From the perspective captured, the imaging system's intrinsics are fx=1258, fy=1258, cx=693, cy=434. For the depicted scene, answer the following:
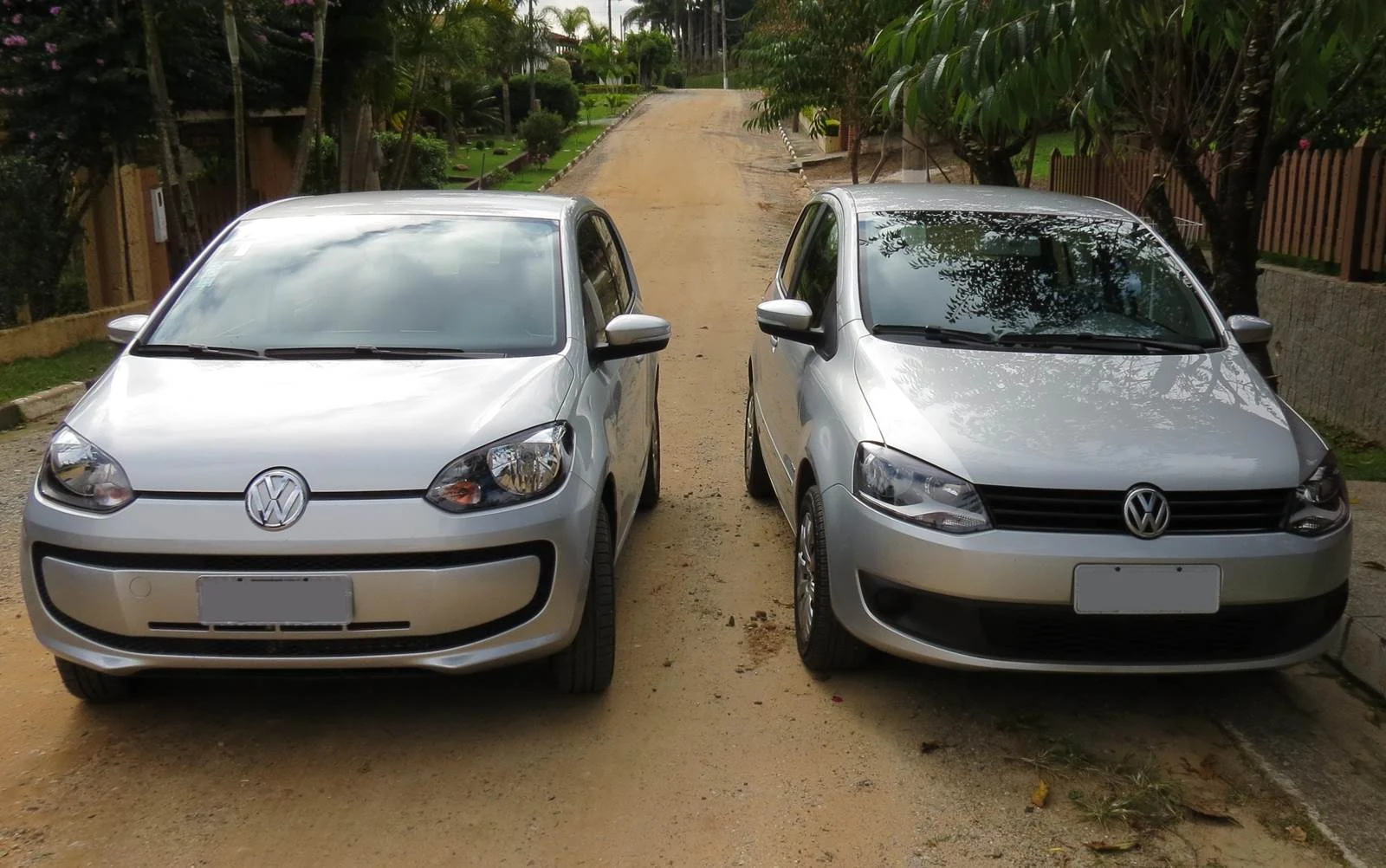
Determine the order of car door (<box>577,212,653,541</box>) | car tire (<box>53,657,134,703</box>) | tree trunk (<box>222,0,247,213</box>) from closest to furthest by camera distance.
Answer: car tire (<box>53,657,134,703</box>), car door (<box>577,212,653,541</box>), tree trunk (<box>222,0,247,213</box>)

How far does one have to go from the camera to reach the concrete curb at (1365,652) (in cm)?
442

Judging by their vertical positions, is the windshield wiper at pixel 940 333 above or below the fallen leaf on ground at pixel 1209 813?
above

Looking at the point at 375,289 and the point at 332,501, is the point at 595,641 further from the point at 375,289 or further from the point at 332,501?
the point at 375,289

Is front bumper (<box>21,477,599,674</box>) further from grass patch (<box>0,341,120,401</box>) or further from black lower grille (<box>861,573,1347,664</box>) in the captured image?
grass patch (<box>0,341,120,401</box>)

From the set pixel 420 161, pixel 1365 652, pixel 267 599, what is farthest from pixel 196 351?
pixel 420 161

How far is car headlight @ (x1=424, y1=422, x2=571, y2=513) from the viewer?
3.70 metres

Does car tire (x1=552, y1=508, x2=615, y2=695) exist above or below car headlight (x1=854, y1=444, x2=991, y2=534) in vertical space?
below

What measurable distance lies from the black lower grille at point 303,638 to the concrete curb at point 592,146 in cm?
2554

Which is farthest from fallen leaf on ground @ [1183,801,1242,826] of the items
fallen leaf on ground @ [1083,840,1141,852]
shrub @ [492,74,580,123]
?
shrub @ [492,74,580,123]

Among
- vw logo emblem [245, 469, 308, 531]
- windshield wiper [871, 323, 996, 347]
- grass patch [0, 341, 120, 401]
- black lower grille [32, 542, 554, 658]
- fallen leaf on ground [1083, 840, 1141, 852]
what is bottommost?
fallen leaf on ground [1083, 840, 1141, 852]

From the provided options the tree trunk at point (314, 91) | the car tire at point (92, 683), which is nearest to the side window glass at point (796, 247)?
the car tire at point (92, 683)

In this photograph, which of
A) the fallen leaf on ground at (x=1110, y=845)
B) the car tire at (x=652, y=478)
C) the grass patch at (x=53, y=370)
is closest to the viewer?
the fallen leaf on ground at (x=1110, y=845)

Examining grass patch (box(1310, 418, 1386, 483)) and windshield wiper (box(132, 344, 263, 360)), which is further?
grass patch (box(1310, 418, 1386, 483))

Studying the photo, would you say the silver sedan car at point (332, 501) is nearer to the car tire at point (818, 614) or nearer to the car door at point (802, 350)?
the car tire at point (818, 614)
